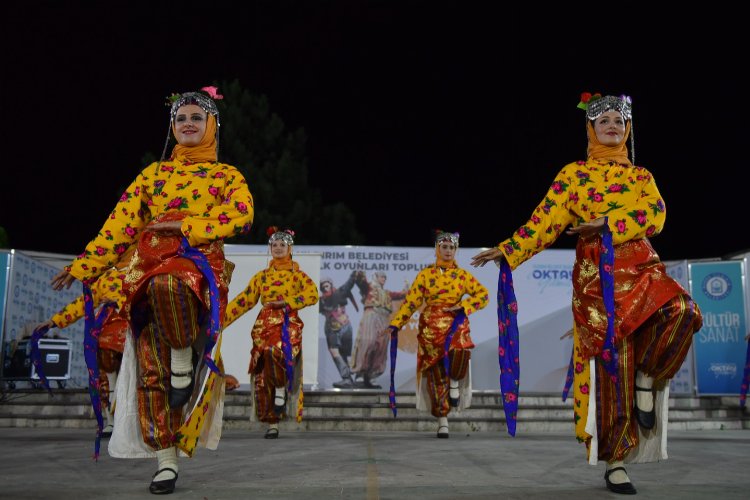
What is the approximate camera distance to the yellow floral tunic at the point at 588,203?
3311mm

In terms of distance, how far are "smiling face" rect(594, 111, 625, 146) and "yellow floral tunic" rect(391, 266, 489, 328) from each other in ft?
12.5

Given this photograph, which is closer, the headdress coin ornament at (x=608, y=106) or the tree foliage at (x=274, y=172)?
the headdress coin ornament at (x=608, y=106)

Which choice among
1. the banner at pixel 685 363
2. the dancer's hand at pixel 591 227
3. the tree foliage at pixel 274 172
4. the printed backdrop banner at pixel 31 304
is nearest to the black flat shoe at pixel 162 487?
the dancer's hand at pixel 591 227

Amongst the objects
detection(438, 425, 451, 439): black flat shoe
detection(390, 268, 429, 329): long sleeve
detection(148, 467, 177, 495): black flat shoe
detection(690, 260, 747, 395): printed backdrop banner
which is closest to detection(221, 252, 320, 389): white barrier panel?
detection(390, 268, 429, 329): long sleeve

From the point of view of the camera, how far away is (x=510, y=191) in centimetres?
2028

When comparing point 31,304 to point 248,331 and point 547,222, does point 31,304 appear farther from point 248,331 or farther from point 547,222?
point 547,222

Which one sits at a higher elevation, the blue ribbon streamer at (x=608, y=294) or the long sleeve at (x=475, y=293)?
the long sleeve at (x=475, y=293)

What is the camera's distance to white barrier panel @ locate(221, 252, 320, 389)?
945 centimetres

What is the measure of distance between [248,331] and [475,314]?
326cm

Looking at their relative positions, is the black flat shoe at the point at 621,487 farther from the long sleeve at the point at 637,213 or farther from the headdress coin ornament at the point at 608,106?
the headdress coin ornament at the point at 608,106

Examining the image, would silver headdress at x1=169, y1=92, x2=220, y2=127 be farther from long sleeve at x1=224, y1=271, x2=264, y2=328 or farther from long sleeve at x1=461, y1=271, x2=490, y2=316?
long sleeve at x1=461, y1=271, x2=490, y2=316

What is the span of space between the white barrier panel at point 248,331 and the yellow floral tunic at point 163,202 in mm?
6052

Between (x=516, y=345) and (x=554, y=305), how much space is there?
7.04 meters

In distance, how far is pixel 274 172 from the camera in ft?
58.3
